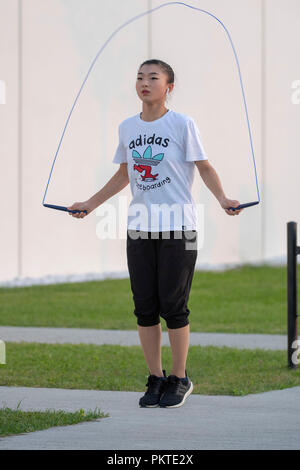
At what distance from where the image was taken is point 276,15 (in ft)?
64.3

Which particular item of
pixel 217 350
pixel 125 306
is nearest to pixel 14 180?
pixel 125 306

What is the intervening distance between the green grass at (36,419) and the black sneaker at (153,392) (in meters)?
0.30

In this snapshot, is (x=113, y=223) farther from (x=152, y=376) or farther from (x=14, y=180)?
(x=152, y=376)

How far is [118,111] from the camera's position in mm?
17266

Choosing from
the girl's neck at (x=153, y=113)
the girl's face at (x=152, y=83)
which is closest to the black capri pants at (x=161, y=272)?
the girl's neck at (x=153, y=113)

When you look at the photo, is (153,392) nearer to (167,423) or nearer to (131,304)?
(167,423)

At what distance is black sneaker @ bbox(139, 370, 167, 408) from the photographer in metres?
6.06

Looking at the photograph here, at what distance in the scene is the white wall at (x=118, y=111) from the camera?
16.0 m

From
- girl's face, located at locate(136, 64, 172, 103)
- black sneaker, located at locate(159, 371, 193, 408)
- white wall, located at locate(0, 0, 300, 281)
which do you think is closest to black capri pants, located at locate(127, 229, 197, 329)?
black sneaker, located at locate(159, 371, 193, 408)

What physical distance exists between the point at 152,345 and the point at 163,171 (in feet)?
3.38

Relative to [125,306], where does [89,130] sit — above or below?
above

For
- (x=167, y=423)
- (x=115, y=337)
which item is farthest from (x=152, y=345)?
(x=115, y=337)

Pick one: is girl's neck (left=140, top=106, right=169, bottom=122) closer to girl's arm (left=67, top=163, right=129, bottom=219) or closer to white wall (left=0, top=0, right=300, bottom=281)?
girl's arm (left=67, top=163, right=129, bottom=219)

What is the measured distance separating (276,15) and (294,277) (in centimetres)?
1235
